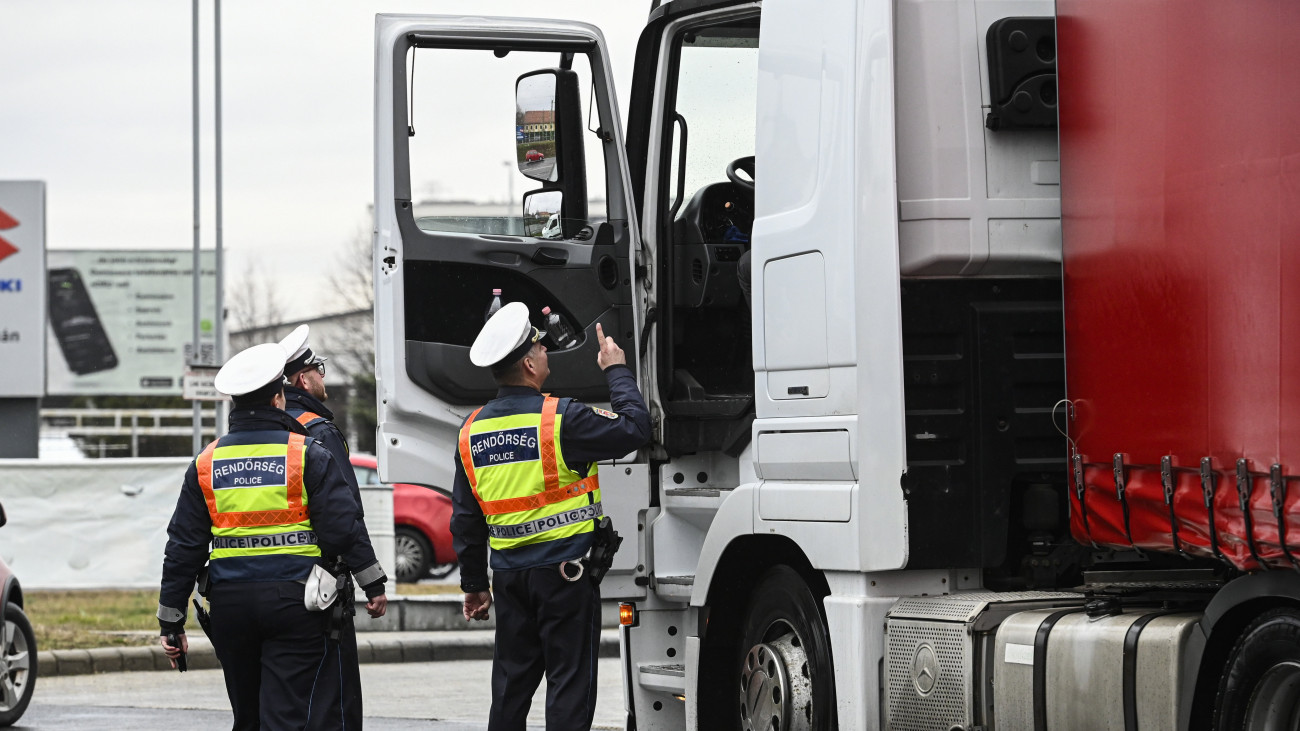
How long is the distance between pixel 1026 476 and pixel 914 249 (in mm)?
762

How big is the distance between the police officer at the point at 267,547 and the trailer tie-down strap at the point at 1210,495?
2857 millimetres

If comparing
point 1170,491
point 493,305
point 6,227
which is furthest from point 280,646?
point 6,227

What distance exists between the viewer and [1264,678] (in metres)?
4.02

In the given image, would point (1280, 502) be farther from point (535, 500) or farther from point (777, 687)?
point (535, 500)

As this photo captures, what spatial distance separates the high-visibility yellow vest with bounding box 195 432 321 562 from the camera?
5945 mm

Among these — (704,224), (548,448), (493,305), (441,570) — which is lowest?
(441,570)

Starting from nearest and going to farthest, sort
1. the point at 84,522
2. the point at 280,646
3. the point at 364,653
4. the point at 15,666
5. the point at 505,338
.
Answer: the point at 280,646, the point at 505,338, the point at 15,666, the point at 364,653, the point at 84,522

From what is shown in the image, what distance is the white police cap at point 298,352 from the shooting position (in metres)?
7.07

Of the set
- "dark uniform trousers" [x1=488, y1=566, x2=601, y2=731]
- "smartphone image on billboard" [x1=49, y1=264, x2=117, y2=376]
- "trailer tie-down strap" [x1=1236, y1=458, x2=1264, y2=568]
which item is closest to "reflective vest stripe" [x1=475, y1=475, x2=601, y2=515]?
"dark uniform trousers" [x1=488, y1=566, x2=601, y2=731]

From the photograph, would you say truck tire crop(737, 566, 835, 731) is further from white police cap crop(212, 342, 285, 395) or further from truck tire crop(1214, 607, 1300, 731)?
white police cap crop(212, 342, 285, 395)

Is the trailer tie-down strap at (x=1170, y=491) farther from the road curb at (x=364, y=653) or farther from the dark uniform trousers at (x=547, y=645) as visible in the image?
the road curb at (x=364, y=653)

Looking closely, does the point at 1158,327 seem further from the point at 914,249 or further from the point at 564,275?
the point at 564,275

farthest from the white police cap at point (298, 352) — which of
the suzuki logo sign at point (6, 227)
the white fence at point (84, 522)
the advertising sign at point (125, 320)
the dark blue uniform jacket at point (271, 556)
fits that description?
the advertising sign at point (125, 320)

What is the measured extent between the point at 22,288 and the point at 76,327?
79.5 feet
